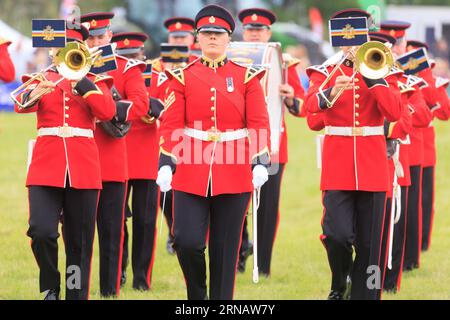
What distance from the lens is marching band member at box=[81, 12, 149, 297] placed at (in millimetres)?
9891

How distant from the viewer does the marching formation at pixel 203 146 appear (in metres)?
8.44

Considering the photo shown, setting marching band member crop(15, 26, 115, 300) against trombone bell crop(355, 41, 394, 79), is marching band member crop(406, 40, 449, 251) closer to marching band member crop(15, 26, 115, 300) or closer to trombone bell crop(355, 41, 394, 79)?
trombone bell crop(355, 41, 394, 79)

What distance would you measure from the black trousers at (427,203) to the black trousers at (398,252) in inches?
66.0

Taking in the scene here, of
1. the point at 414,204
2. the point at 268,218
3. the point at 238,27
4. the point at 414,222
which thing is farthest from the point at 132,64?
the point at 238,27

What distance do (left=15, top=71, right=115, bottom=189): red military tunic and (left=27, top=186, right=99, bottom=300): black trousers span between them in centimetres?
9

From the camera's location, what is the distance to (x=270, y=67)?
10945 millimetres

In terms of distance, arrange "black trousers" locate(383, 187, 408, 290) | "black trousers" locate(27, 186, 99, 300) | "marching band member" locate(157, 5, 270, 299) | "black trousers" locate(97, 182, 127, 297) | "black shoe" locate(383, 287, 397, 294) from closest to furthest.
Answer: "marching band member" locate(157, 5, 270, 299)
"black trousers" locate(27, 186, 99, 300)
"black trousers" locate(97, 182, 127, 297)
"black shoe" locate(383, 287, 397, 294)
"black trousers" locate(383, 187, 408, 290)

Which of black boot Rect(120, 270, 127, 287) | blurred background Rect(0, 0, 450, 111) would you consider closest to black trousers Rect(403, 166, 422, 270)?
black boot Rect(120, 270, 127, 287)

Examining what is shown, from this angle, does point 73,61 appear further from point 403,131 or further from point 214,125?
point 403,131

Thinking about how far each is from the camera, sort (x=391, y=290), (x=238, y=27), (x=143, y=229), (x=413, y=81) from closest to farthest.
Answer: (x=413, y=81), (x=391, y=290), (x=143, y=229), (x=238, y=27)

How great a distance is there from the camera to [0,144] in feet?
79.4

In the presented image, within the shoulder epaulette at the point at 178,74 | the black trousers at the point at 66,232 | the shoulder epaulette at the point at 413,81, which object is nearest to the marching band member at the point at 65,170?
the black trousers at the point at 66,232

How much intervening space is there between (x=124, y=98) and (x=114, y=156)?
18.0 inches

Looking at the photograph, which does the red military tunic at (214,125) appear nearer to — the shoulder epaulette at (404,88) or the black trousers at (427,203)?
the shoulder epaulette at (404,88)
